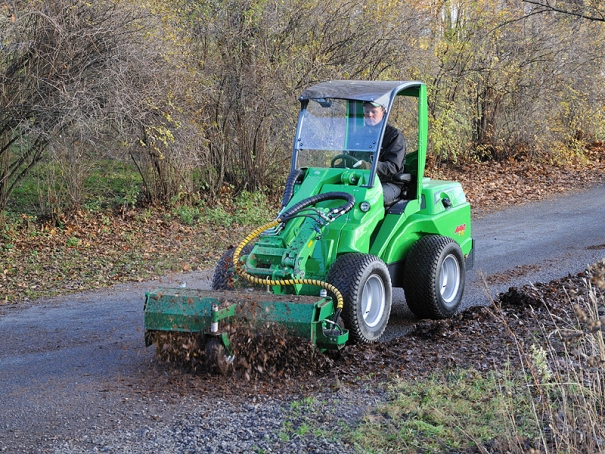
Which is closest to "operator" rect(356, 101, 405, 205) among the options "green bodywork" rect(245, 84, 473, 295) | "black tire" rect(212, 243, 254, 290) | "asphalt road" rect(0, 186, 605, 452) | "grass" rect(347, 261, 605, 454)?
"green bodywork" rect(245, 84, 473, 295)

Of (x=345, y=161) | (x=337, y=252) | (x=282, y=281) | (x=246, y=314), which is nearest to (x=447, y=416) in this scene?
(x=246, y=314)

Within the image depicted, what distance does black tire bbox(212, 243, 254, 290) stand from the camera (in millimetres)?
6546

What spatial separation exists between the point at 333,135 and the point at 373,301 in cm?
170

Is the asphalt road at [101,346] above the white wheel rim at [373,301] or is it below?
below

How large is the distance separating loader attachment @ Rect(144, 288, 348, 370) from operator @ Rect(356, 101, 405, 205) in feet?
5.67

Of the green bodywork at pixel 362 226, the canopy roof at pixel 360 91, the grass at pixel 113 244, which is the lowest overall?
the grass at pixel 113 244

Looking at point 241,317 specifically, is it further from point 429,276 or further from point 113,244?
point 113,244

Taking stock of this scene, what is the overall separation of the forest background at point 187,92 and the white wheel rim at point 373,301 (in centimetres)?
353

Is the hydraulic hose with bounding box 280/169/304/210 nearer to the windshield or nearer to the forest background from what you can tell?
the windshield

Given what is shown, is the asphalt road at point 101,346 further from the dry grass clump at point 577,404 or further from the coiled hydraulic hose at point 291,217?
the dry grass clump at point 577,404

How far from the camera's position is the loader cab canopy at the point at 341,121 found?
708cm

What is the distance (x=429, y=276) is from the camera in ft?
23.4

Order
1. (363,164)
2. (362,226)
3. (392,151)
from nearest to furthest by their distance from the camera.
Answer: (362,226)
(363,164)
(392,151)

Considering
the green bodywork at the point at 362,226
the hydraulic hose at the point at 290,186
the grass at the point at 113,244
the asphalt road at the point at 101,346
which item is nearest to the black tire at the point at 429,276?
the green bodywork at the point at 362,226
